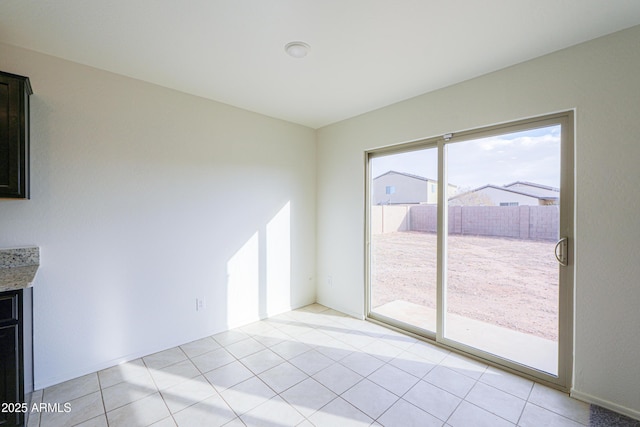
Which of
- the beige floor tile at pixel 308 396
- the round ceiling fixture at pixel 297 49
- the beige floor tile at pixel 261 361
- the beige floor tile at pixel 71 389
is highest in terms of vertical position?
the round ceiling fixture at pixel 297 49

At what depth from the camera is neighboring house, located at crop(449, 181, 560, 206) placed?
2.20 meters

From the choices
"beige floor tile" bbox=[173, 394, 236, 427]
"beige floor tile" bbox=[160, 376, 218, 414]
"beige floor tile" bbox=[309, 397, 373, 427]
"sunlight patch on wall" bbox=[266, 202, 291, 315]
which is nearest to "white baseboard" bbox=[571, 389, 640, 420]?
"beige floor tile" bbox=[309, 397, 373, 427]

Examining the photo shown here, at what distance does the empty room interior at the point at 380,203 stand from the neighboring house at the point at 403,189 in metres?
0.03

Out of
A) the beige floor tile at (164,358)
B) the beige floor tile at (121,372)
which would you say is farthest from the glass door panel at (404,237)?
the beige floor tile at (121,372)

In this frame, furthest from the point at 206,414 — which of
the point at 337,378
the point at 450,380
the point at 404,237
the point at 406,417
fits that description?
the point at 404,237

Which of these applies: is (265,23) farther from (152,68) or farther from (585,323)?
(585,323)

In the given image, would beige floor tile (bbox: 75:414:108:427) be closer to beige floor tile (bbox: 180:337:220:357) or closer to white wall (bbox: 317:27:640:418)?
beige floor tile (bbox: 180:337:220:357)

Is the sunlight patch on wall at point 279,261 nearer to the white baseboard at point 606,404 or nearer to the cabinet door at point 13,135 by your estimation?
the cabinet door at point 13,135

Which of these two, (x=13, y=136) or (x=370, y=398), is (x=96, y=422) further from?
(x=13, y=136)

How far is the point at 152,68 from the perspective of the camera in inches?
91.7

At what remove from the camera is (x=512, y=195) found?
7.75 ft

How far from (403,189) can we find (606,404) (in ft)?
7.49

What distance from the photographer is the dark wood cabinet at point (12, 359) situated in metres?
1.58

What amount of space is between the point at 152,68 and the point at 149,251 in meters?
1.63
